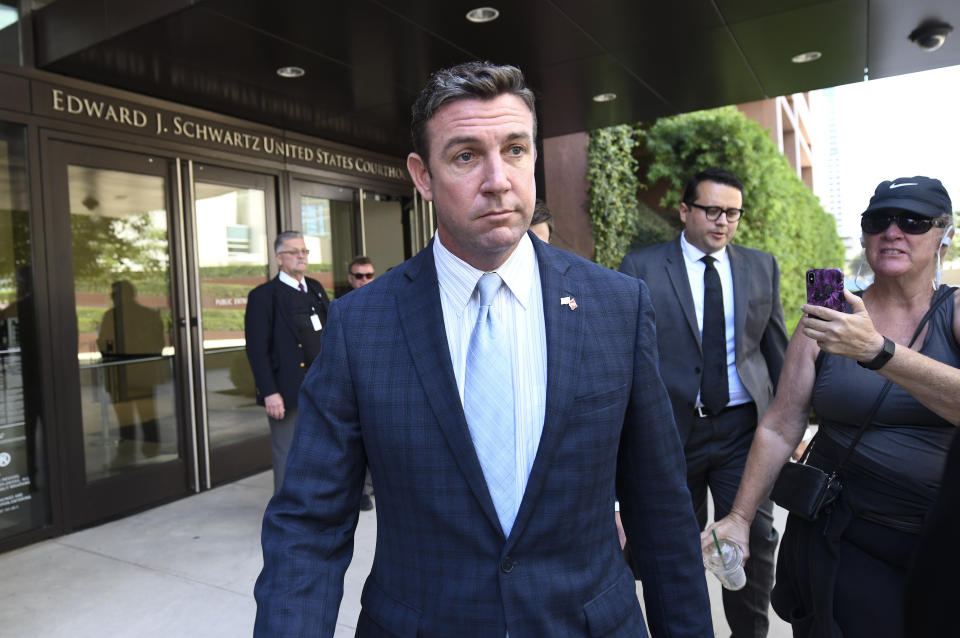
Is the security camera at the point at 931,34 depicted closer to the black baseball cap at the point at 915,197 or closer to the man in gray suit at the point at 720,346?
the man in gray suit at the point at 720,346

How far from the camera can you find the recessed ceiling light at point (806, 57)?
5.83 meters

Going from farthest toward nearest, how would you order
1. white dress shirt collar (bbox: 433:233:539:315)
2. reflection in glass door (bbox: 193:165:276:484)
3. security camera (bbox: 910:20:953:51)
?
reflection in glass door (bbox: 193:165:276:484) < security camera (bbox: 910:20:953:51) < white dress shirt collar (bbox: 433:233:539:315)

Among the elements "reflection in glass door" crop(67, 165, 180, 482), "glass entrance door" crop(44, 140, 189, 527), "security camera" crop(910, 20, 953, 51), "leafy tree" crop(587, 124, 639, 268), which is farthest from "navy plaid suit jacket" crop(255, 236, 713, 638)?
"leafy tree" crop(587, 124, 639, 268)

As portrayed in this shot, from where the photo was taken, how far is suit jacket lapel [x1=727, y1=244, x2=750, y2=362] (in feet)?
10.5

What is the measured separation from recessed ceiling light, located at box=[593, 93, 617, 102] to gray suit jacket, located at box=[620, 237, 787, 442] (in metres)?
3.74

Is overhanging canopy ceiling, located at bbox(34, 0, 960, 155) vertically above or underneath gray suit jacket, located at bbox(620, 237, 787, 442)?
above

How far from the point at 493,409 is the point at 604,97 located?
19.6ft

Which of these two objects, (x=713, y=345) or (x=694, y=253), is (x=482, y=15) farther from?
(x=713, y=345)

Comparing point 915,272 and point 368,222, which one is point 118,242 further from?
point 915,272

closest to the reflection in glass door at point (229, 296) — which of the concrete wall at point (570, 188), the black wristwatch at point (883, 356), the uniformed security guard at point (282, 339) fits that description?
the uniformed security guard at point (282, 339)

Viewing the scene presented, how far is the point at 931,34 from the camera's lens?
545 centimetres

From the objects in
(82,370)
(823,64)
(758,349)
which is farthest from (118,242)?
(823,64)

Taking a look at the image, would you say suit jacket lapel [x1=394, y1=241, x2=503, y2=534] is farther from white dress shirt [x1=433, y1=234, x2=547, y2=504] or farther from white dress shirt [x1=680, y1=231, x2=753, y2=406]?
white dress shirt [x1=680, y1=231, x2=753, y2=406]

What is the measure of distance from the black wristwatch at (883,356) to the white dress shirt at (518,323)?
98 cm
